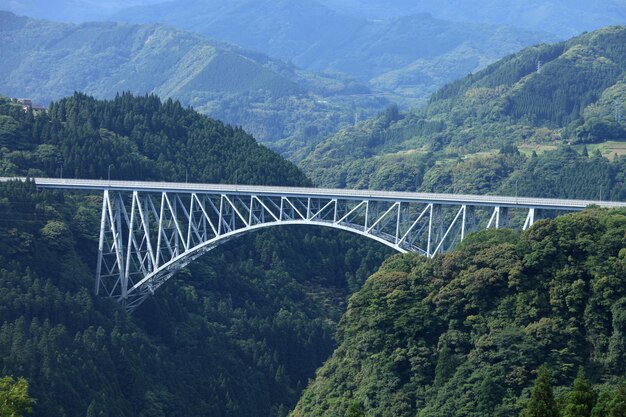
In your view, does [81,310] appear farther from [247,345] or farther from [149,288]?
[247,345]

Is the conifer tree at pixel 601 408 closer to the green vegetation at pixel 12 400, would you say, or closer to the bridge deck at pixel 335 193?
the bridge deck at pixel 335 193

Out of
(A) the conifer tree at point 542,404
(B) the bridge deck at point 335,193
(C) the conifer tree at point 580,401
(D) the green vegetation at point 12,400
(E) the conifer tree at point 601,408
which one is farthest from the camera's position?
(B) the bridge deck at point 335,193

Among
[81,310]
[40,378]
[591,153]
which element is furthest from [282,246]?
[591,153]

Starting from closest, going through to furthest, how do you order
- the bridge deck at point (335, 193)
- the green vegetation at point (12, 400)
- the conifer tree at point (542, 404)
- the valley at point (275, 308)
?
the conifer tree at point (542, 404) < the green vegetation at point (12, 400) < the valley at point (275, 308) < the bridge deck at point (335, 193)

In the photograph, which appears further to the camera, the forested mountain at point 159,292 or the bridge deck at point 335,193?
the forested mountain at point 159,292

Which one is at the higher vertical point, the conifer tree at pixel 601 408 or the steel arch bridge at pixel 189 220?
the steel arch bridge at pixel 189 220

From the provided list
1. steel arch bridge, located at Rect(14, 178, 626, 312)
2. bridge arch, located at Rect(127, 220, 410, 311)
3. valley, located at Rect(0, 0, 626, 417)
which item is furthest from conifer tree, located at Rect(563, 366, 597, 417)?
bridge arch, located at Rect(127, 220, 410, 311)

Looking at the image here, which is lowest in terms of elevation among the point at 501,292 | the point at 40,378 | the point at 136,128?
the point at 40,378

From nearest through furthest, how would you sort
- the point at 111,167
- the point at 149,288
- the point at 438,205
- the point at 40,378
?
the point at 40,378 < the point at 438,205 < the point at 149,288 < the point at 111,167

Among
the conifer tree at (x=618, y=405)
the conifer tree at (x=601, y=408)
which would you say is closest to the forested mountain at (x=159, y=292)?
the conifer tree at (x=601, y=408)
